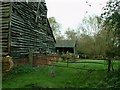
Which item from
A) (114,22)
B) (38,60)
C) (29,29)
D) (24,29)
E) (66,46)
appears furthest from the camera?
(66,46)

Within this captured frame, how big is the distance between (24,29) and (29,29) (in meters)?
1.17

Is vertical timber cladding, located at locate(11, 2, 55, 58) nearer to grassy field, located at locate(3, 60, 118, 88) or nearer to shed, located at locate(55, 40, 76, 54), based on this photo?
grassy field, located at locate(3, 60, 118, 88)

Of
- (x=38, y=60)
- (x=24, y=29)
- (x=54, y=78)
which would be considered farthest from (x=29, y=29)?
(x=54, y=78)

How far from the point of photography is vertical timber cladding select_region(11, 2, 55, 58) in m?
18.7

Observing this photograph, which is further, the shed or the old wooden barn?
the shed

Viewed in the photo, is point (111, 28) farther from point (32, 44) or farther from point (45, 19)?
point (45, 19)

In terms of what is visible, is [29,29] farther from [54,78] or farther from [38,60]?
[54,78]

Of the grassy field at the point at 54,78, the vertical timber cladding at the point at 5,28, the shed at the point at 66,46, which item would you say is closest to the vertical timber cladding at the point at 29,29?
the vertical timber cladding at the point at 5,28

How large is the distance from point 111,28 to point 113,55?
5.66ft

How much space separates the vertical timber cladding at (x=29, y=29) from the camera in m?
18.7

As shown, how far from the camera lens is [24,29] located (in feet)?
67.6

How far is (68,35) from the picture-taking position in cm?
8069

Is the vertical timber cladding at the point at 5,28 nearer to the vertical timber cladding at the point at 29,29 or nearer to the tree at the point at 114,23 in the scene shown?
the vertical timber cladding at the point at 29,29

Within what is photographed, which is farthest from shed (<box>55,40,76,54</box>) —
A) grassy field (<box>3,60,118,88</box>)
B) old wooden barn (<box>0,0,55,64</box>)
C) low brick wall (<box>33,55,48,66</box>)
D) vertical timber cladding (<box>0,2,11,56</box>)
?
vertical timber cladding (<box>0,2,11,56</box>)
